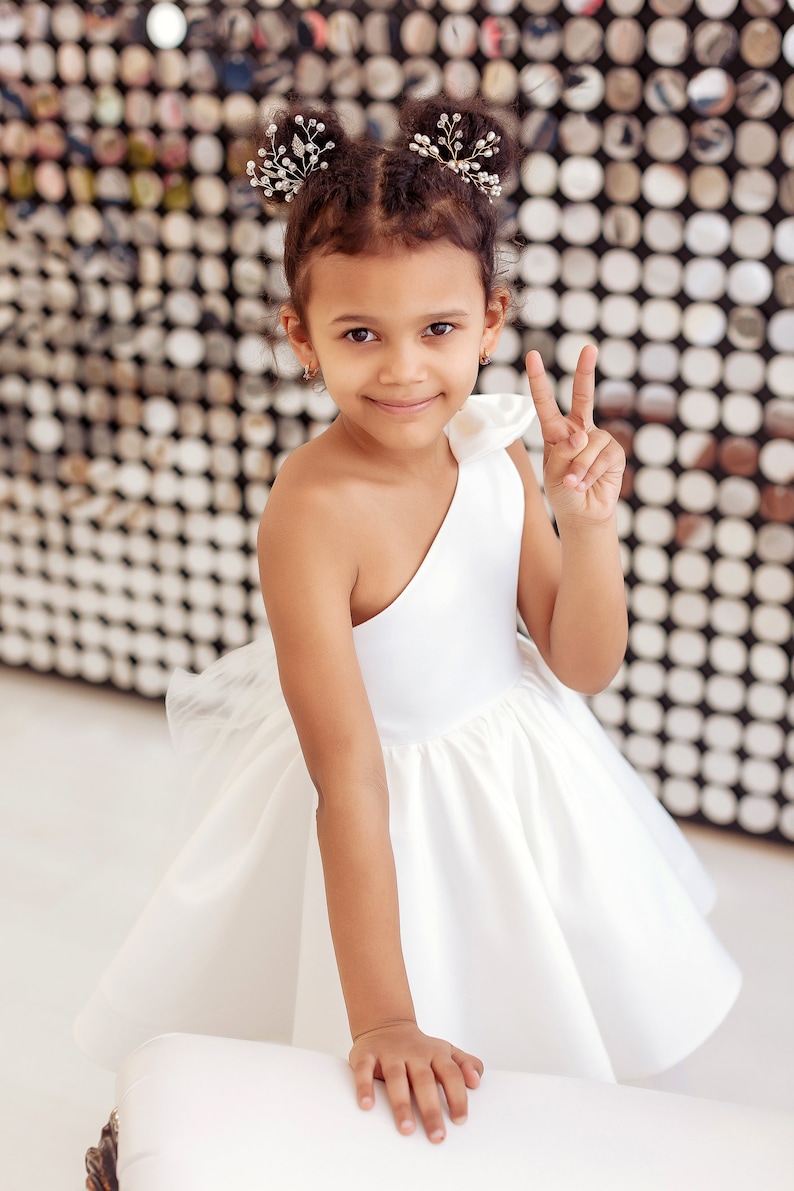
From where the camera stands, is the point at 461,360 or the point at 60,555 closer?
the point at 461,360

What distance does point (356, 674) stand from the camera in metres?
0.81

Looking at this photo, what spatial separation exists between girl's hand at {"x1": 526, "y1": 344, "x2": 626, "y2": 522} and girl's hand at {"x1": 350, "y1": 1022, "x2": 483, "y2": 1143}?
40cm

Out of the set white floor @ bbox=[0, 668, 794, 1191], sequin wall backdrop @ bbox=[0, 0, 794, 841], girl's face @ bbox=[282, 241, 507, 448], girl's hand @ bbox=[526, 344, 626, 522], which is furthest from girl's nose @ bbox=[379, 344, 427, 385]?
white floor @ bbox=[0, 668, 794, 1191]

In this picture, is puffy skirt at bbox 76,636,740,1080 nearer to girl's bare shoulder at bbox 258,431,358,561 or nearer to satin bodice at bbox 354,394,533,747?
satin bodice at bbox 354,394,533,747

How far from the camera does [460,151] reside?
0.82m

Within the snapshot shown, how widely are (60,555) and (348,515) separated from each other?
3.58ft

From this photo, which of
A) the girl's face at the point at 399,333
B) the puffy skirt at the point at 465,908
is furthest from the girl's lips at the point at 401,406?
the puffy skirt at the point at 465,908

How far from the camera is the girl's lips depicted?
0.80 m

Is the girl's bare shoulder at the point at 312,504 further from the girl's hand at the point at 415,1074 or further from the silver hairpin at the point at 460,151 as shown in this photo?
the girl's hand at the point at 415,1074

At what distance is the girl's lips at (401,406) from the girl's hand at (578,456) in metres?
0.09

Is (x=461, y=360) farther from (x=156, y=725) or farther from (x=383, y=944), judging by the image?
(x=156, y=725)

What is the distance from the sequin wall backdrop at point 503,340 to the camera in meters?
1.23

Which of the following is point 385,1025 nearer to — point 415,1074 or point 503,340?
point 415,1074

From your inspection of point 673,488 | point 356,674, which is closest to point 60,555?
point 673,488
